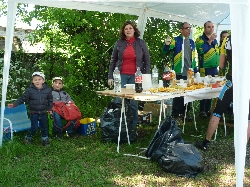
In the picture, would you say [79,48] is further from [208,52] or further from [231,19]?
[231,19]

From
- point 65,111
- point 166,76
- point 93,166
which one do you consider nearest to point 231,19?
point 166,76

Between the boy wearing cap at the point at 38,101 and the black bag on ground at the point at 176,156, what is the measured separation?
1.65 metres

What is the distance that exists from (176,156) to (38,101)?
208 centimetres

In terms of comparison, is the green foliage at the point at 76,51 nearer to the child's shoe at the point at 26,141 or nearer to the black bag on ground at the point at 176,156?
the child's shoe at the point at 26,141

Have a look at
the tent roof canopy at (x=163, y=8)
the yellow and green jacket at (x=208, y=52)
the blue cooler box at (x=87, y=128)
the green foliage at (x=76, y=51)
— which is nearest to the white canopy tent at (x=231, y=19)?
the tent roof canopy at (x=163, y=8)

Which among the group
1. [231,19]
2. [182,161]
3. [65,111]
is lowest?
[182,161]

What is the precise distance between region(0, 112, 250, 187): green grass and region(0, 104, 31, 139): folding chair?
16 centimetres

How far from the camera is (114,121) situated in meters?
4.66

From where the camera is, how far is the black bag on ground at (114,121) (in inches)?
183

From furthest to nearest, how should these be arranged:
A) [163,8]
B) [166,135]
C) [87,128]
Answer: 1. [163,8]
2. [87,128]
3. [166,135]

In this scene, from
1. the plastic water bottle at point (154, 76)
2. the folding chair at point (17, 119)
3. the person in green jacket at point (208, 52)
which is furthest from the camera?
the person in green jacket at point (208, 52)

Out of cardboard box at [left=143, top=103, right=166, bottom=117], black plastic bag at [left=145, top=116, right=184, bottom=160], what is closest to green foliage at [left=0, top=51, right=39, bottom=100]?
cardboard box at [left=143, top=103, right=166, bottom=117]

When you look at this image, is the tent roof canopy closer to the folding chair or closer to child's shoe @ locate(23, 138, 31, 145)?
the folding chair

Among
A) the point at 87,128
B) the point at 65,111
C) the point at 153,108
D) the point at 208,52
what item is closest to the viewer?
the point at 65,111
